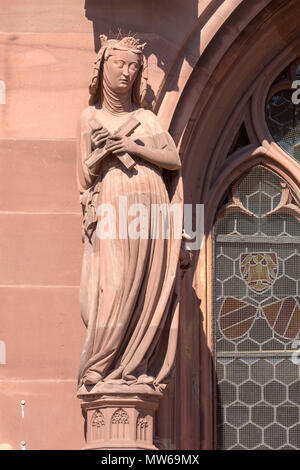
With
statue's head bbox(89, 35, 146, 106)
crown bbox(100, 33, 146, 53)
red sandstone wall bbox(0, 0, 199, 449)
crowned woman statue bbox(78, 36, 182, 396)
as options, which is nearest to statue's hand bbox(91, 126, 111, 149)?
crowned woman statue bbox(78, 36, 182, 396)

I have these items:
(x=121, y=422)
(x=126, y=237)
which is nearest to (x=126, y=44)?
(x=126, y=237)

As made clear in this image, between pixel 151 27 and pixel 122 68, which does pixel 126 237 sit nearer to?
pixel 122 68

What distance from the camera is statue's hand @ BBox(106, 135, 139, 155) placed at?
11.1 metres

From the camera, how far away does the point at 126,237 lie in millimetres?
11023

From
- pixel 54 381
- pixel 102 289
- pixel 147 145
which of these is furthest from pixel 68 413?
pixel 147 145

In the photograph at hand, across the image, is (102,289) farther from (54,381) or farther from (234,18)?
(234,18)

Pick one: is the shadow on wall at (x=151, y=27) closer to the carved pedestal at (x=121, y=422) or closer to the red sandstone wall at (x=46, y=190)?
the red sandstone wall at (x=46, y=190)

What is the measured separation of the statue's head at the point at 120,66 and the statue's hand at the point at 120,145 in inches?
15.4

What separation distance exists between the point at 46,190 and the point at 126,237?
0.86 meters

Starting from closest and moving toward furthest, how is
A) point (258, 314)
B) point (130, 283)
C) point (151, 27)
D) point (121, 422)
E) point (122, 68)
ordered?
point (121, 422)
point (130, 283)
point (122, 68)
point (151, 27)
point (258, 314)

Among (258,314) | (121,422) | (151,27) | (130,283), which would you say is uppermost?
(151,27)

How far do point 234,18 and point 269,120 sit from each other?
89 cm

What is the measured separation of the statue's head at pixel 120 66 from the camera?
11328 millimetres

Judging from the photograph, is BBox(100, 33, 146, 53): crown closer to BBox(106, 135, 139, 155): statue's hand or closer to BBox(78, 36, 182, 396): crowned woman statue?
BBox(78, 36, 182, 396): crowned woman statue
